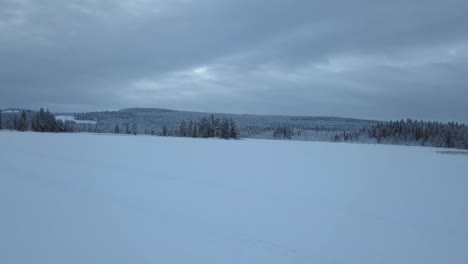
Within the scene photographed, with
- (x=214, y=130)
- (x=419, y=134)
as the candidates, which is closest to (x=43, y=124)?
(x=214, y=130)

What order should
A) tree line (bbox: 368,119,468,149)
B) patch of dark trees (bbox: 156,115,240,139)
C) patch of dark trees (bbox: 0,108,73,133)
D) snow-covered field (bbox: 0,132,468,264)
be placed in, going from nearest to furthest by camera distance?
snow-covered field (bbox: 0,132,468,264) → tree line (bbox: 368,119,468,149) → patch of dark trees (bbox: 156,115,240,139) → patch of dark trees (bbox: 0,108,73,133)

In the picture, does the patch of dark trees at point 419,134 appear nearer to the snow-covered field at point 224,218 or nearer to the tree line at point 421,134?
the tree line at point 421,134

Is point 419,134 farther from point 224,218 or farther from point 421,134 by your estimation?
point 224,218

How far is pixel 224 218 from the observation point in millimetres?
6773

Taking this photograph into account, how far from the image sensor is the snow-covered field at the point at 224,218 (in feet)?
16.4

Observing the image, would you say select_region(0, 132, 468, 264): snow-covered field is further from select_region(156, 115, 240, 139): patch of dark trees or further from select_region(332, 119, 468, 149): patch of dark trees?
select_region(156, 115, 240, 139): patch of dark trees

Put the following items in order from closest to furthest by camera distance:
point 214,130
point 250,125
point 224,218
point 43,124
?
point 224,218
point 214,130
point 43,124
point 250,125

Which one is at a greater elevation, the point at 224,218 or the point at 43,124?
the point at 43,124

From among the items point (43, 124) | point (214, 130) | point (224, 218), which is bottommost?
point (224, 218)

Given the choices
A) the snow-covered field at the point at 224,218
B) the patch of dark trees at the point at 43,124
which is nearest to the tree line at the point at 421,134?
the snow-covered field at the point at 224,218

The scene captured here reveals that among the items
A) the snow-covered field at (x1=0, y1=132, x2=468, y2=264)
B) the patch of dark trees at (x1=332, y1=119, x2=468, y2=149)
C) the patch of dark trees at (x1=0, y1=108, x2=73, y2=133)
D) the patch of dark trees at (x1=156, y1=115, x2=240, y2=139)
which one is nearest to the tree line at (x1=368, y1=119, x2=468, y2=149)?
the patch of dark trees at (x1=332, y1=119, x2=468, y2=149)

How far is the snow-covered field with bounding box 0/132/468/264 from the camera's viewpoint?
16.4 ft

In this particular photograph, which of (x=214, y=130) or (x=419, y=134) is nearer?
(x=419, y=134)

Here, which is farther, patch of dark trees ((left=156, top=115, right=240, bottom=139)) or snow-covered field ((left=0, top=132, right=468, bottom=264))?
patch of dark trees ((left=156, top=115, right=240, bottom=139))
